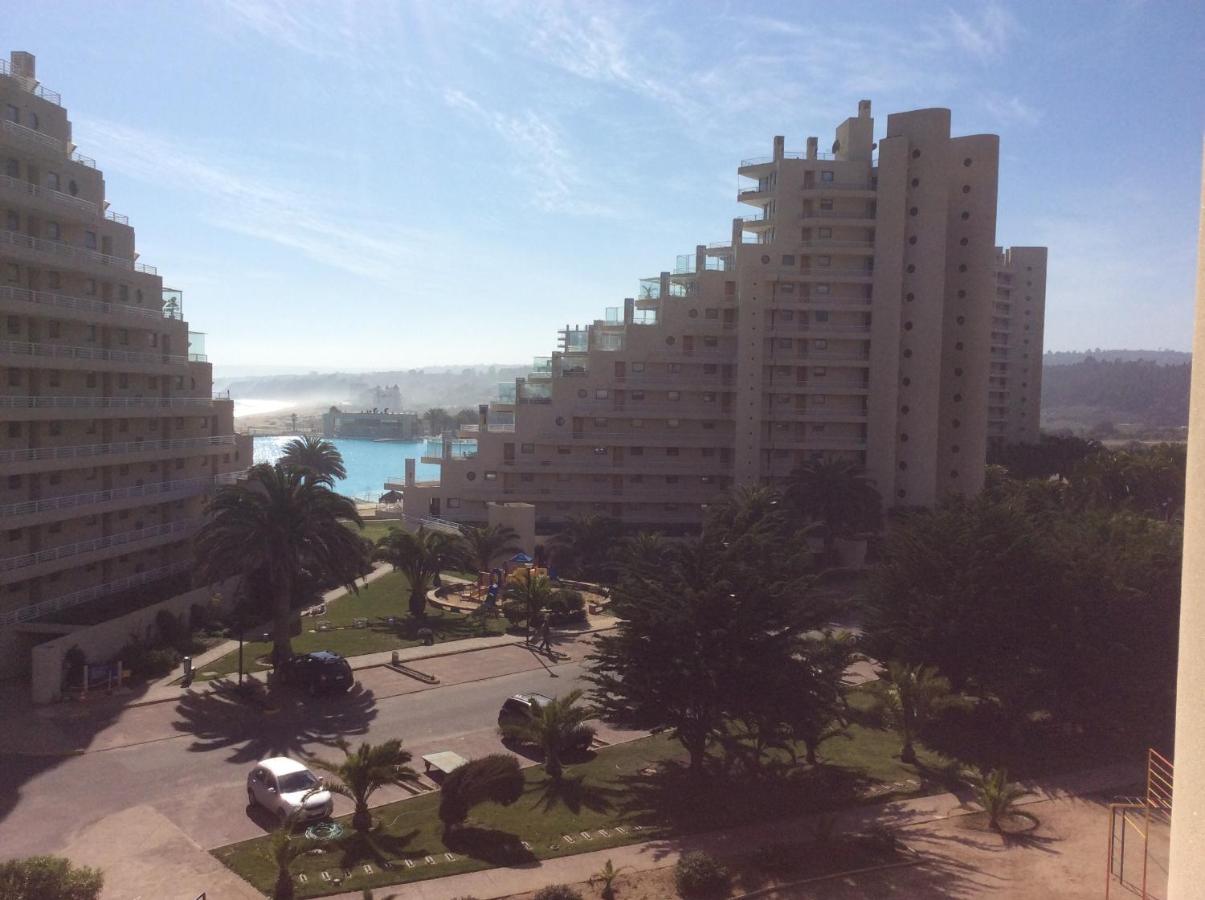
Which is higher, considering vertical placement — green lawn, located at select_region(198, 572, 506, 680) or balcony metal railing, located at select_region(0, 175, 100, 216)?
balcony metal railing, located at select_region(0, 175, 100, 216)

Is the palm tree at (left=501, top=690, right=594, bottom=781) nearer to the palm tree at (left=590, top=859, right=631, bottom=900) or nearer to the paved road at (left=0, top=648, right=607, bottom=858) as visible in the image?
the paved road at (left=0, top=648, right=607, bottom=858)

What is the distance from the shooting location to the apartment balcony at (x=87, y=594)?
105 ft

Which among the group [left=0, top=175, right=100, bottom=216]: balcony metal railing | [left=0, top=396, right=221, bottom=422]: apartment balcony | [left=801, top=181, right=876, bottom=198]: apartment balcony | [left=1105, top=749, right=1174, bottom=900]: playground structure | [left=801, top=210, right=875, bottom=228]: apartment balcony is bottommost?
[left=1105, top=749, right=1174, bottom=900]: playground structure

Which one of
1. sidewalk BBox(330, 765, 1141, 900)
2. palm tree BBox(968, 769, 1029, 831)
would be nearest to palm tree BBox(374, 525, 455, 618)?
sidewalk BBox(330, 765, 1141, 900)

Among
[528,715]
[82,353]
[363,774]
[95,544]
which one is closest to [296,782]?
[363,774]

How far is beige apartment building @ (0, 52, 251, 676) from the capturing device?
33.5 metres

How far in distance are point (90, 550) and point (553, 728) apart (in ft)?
79.3

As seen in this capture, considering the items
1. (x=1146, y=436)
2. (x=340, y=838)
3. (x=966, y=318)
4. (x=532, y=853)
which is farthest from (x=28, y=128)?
(x=1146, y=436)

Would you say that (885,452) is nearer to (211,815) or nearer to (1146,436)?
(211,815)

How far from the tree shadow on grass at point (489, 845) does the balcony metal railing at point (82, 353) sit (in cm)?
2610

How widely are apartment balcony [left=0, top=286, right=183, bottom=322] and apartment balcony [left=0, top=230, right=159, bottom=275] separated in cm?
137

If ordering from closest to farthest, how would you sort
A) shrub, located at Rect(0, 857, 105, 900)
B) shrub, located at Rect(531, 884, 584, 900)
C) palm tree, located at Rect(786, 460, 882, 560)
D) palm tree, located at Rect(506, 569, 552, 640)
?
1. shrub, located at Rect(0, 857, 105, 900)
2. shrub, located at Rect(531, 884, 584, 900)
3. palm tree, located at Rect(506, 569, 552, 640)
4. palm tree, located at Rect(786, 460, 882, 560)

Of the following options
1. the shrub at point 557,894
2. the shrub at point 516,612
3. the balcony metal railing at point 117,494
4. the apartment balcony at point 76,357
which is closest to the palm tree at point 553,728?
the shrub at point 557,894

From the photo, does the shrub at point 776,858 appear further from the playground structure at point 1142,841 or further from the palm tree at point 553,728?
the palm tree at point 553,728
